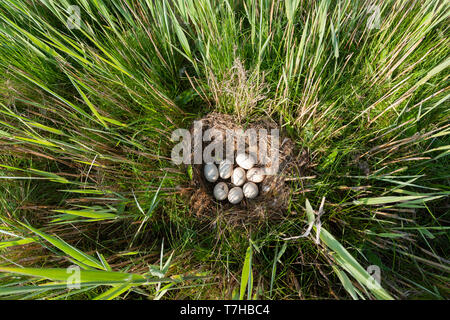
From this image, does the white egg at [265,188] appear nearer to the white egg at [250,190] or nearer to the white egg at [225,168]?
the white egg at [250,190]

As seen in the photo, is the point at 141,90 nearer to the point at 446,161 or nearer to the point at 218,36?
the point at 218,36

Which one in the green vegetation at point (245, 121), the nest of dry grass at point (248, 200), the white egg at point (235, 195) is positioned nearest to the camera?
the green vegetation at point (245, 121)

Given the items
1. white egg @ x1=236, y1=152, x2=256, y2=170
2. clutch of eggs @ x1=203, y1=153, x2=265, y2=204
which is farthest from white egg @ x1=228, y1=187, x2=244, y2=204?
white egg @ x1=236, y1=152, x2=256, y2=170

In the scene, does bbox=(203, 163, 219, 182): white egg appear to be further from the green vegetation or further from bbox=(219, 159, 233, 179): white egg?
the green vegetation

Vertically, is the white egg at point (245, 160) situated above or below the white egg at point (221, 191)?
above

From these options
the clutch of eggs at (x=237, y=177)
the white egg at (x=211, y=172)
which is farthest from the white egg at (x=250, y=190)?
the white egg at (x=211, y=172)

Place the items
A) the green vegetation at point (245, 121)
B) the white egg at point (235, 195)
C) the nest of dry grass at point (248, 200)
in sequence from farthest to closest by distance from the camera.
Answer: the white egg at point (235, 195)
the nest of dry grass at point (248, 200)
the green vegetation at point (245, 121)
